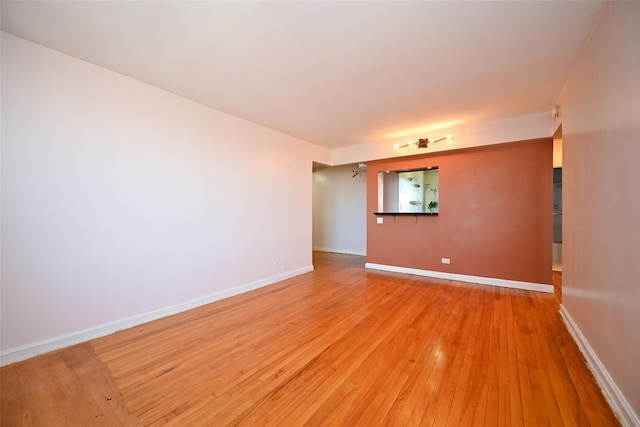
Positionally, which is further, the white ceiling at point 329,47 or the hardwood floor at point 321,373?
the white ceiling at point 329,47

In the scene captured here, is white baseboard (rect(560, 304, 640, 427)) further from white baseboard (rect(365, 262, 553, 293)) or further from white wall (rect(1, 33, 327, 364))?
white wall (rect(1, 33, 327, 364))

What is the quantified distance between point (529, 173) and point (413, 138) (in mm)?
1898

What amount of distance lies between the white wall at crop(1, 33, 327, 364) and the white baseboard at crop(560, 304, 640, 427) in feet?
12.4

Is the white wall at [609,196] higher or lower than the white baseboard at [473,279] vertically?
higher

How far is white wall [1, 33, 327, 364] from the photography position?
6.78 ft

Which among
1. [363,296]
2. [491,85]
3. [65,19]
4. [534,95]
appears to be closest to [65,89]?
[65,19]

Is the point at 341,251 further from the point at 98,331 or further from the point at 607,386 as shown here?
the point at 607,386

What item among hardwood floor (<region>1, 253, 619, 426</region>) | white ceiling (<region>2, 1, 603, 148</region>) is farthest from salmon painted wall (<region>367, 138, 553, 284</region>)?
hardwood floor (<region>1, 253, 619, 426</region>)

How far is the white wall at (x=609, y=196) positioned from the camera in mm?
1360

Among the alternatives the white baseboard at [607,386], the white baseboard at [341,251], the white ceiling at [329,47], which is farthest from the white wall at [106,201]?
the white baseboard at [341,251]

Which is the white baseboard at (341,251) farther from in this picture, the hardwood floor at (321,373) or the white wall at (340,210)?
the hardwood floor at (321,373)

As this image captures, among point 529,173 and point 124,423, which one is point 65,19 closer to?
point 124,423

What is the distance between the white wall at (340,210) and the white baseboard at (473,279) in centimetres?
181

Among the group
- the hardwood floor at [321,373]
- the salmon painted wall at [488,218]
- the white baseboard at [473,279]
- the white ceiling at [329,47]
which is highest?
the white ceiling at [329,47]
